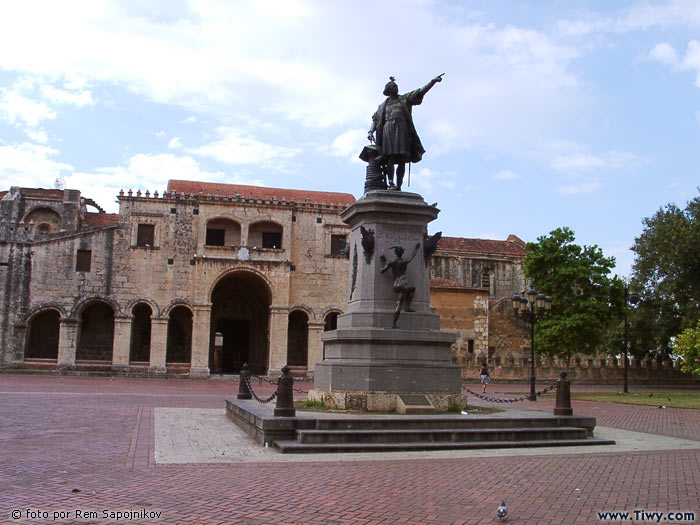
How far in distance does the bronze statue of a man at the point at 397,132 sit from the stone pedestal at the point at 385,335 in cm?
83

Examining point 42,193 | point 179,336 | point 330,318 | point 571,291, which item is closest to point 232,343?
point 179,336

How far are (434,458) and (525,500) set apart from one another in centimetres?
258

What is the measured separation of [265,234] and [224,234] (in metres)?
2.44

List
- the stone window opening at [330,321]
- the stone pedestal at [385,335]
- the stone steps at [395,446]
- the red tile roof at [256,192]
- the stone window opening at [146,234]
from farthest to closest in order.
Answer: the red tile roof at [256,192], the stone window opening at [330,321], the stone window opening at [146,234], the stone pedestal at [385,335], the stone steps at [395,446]

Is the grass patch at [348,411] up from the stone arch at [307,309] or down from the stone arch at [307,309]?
down

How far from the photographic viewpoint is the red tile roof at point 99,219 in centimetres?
4903

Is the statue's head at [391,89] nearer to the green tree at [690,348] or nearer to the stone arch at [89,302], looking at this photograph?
the green tree at [690,348]

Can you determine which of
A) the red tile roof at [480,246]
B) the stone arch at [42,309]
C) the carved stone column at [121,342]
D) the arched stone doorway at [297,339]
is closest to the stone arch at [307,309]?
the arched stone doorway at [297,339]

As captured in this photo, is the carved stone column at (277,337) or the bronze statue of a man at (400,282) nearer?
the bronze statue of a man at (400,282)

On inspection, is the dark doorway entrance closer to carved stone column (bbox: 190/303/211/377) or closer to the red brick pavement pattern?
carved stone column (bbox: 190/303/211/377)

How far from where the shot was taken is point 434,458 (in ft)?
29.7

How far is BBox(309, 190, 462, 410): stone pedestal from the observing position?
11664 millimetres

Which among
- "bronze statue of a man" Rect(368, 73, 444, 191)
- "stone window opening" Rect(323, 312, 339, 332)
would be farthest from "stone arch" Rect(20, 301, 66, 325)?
"bronze statue of a man" Rect(368, 73, 444, 191)

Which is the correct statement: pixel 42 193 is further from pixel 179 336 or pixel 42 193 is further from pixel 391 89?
pixel 391 89
